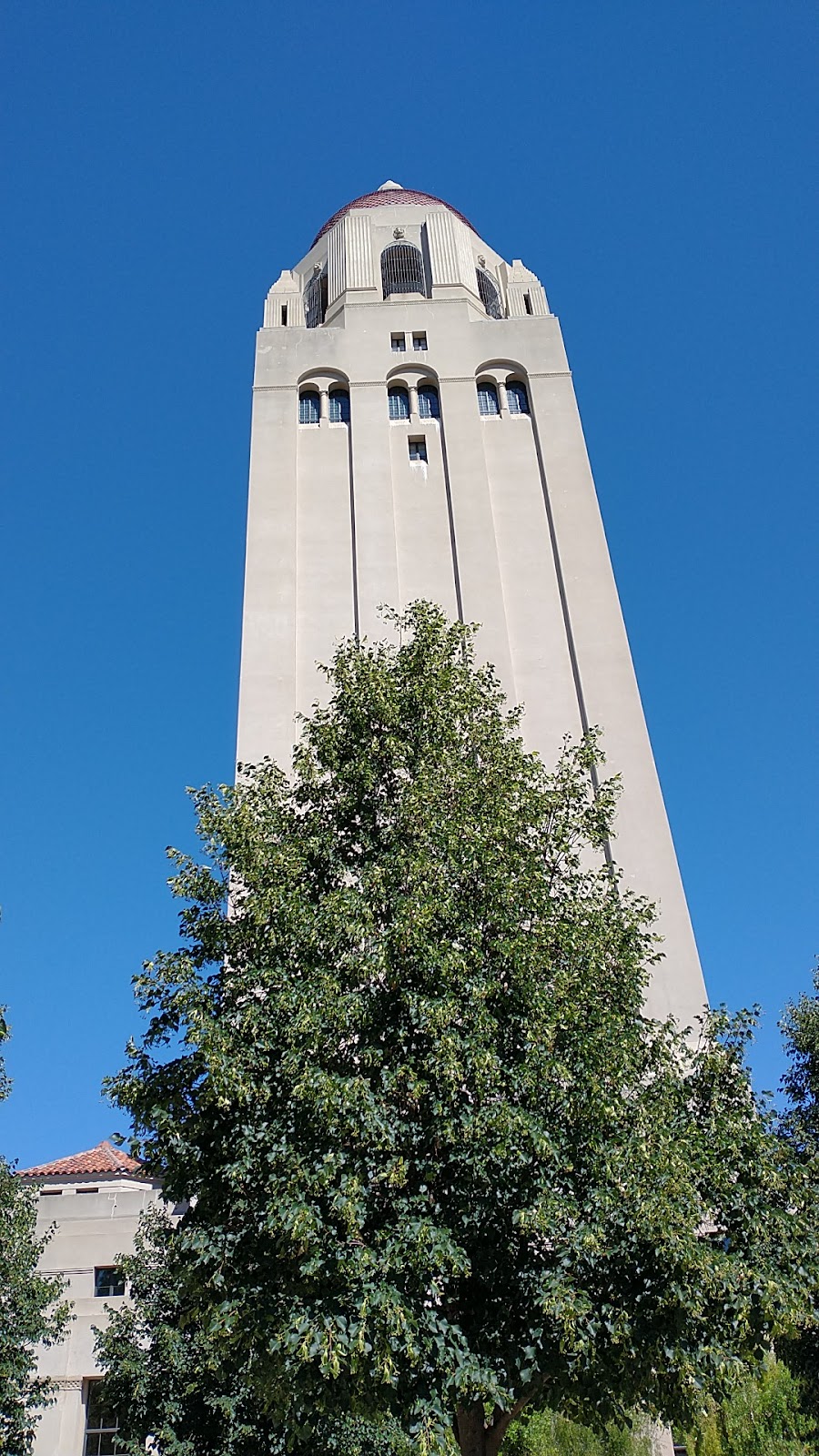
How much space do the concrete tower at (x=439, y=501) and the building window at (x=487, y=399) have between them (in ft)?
0.32

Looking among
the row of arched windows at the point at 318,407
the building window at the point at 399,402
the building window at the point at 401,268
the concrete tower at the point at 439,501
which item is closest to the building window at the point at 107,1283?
the concrete tower at the point at 439,501

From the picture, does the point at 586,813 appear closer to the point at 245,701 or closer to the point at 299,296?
the point at 245,701

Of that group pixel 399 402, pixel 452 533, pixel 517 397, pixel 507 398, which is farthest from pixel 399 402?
pixel 452 533

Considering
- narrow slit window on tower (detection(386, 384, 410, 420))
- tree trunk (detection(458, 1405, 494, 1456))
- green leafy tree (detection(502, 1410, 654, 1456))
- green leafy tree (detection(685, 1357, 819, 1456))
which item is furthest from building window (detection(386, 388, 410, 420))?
green leafy tree (detection(502, 1410, 654, 1456))

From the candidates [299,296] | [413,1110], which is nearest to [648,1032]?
[413,1110]

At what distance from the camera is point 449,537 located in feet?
102

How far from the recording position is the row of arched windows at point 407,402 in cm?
3391

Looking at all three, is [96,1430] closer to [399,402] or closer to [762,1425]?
[762,1425]

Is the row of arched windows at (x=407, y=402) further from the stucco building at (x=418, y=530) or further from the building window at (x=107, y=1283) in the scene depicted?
the building window at (x=107, y=1283)

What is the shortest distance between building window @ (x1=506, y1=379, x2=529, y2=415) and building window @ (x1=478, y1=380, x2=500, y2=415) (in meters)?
0.45

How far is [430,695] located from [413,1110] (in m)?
5.76

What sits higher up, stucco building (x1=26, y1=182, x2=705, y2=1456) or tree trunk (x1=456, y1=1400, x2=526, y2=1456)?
stucco building (x1=26, y1=182, x2=705, y2=1456)

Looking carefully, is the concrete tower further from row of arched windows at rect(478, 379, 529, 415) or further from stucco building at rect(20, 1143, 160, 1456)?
stucco building at rect(20, 1143, 160, 1456)

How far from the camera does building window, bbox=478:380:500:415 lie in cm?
3425
